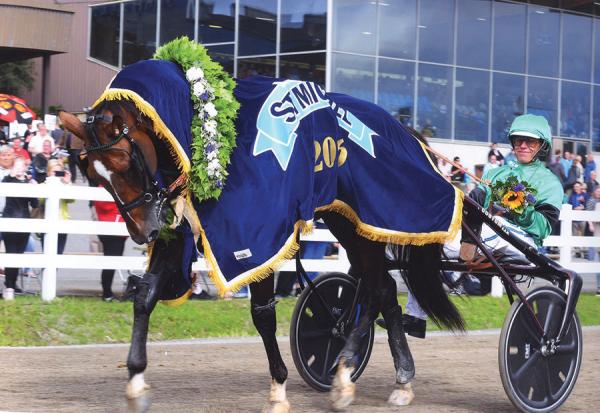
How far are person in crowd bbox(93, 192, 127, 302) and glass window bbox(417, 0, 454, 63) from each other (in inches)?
623

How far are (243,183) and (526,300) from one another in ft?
6.57

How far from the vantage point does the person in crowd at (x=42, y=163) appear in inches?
477

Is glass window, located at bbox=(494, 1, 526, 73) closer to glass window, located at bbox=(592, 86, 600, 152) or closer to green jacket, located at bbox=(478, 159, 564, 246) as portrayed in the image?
glass window, located at bbox=(592, 86, 600, 152)

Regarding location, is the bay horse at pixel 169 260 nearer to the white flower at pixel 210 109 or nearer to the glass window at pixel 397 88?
the white flower at pixel 210 109

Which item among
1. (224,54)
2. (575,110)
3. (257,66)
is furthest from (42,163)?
(575,110)

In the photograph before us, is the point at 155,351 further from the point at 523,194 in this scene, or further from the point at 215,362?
the point at 523,194

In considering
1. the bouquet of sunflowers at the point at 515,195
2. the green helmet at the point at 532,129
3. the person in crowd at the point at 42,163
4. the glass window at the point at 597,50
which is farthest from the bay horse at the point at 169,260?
the glass window at the point at 597,50

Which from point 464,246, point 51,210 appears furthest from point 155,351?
point 464,246

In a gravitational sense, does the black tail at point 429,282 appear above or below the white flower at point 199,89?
below

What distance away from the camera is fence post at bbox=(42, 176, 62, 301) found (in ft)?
32.9

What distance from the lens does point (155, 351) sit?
8562 mm

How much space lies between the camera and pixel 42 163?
40.5 feet

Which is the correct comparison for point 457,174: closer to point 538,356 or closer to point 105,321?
point 105,321

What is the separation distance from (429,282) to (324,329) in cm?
79
